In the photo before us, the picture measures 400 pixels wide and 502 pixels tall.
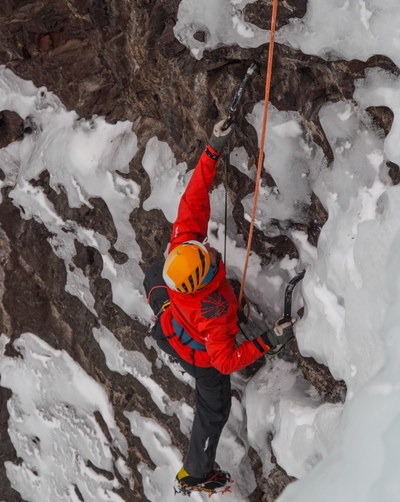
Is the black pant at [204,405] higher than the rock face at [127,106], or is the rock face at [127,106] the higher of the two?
the rock face at [127,106]

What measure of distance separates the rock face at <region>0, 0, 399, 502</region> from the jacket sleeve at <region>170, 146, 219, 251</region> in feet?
1.41

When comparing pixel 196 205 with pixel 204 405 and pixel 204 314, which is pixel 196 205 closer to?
pixel 204 314

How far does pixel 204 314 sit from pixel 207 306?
5cm

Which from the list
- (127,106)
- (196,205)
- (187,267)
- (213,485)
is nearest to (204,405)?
(213,485)

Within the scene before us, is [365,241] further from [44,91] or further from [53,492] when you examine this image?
[53,492]

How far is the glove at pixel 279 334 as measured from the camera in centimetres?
356

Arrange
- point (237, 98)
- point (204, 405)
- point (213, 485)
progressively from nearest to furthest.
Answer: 1. point (237, 98)
2. point (204, 405)
3. point (213, 485)

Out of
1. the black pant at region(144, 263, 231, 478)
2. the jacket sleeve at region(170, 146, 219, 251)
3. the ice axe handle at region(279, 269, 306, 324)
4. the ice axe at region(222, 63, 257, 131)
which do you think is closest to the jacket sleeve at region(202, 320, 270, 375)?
the ice axe handle at region(279, 269, 306, 324)

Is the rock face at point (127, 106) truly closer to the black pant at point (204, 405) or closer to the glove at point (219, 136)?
the glove at point (219, 136)

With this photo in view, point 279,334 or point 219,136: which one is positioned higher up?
point 219,136

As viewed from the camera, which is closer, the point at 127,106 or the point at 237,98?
the point at 237,98

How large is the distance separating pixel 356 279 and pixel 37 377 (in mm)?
4807

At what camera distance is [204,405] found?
4203mm

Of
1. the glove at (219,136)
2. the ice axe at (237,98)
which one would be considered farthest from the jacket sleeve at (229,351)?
the ice axe at (237,98)
